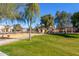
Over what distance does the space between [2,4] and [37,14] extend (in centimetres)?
65

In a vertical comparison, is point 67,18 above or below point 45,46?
above

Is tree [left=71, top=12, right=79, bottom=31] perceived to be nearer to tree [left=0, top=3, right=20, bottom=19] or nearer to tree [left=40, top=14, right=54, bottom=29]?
tree [left=40, top=14, right=54, bottom=29]

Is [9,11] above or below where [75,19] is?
above

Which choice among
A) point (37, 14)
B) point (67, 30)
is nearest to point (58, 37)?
point (67, 30)

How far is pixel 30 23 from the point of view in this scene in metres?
5.47

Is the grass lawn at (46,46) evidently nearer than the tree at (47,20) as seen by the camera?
Yes

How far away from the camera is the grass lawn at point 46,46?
5.34 metres

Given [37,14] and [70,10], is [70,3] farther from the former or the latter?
[37,14]

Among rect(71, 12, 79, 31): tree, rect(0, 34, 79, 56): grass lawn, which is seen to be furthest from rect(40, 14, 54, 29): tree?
rect(71, 12, 79, 31): tree

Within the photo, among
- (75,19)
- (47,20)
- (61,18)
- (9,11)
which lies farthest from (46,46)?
(9,11)

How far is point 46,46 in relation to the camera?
5430 mm

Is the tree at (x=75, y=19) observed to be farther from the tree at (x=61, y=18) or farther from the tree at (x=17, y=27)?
the tree at (x=17, y=27)

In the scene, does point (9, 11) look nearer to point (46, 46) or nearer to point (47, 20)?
point (47, 20)

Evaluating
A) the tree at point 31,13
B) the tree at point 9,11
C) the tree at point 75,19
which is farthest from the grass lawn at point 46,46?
the tree at point 9,11
